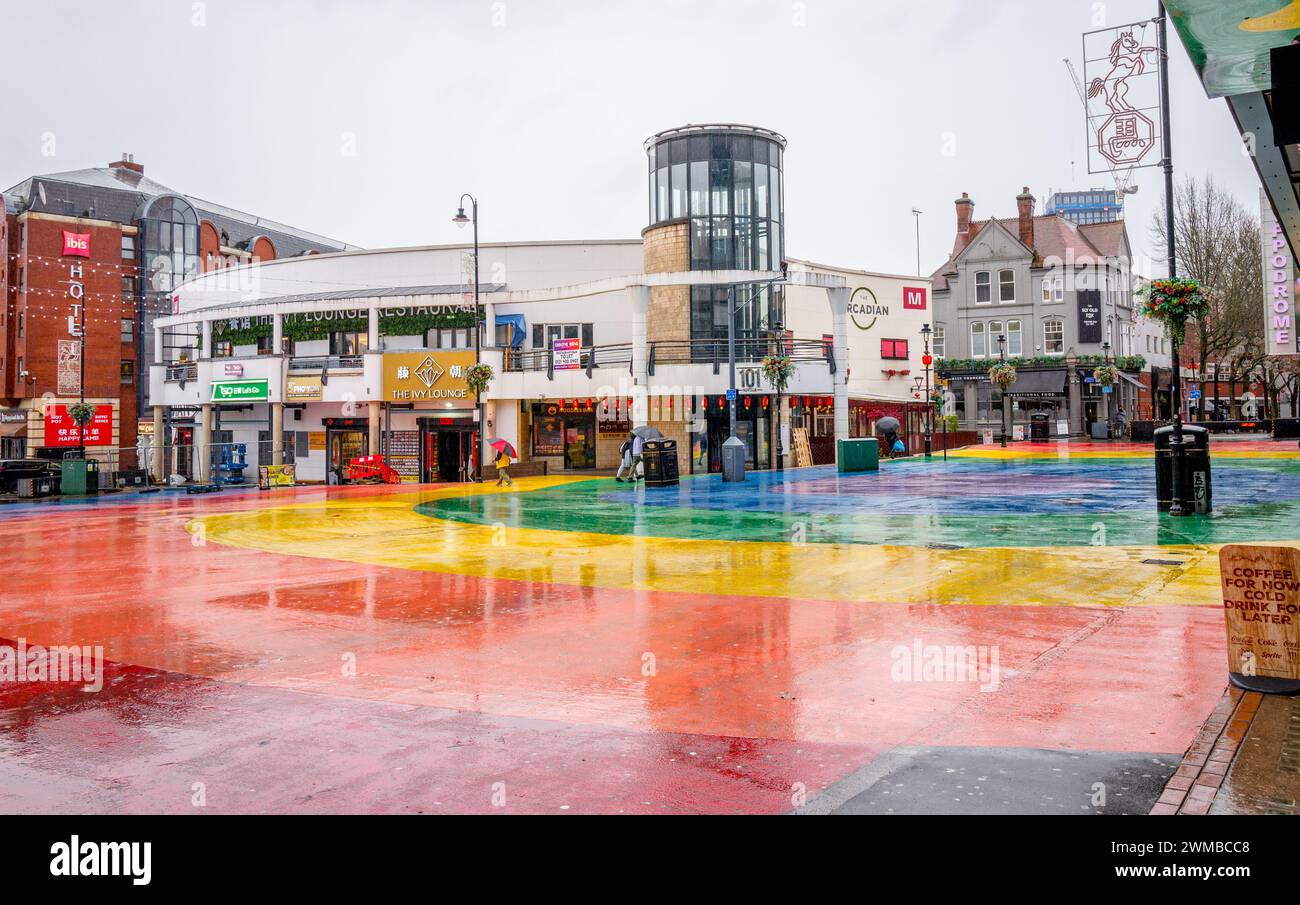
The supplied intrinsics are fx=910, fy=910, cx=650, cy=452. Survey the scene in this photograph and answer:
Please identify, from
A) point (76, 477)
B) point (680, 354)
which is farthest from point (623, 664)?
point (76, 477)

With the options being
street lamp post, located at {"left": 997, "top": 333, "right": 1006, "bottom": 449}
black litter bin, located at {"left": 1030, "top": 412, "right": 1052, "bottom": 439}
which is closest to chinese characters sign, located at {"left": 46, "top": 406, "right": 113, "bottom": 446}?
street lamp post, located at {"left": 997, "top": 333, "right": 1006, "bottom": 449}

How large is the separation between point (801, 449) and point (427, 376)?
1717 cm

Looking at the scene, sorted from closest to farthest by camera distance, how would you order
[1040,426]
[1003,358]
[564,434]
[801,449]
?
[801,449] → [564,434] → [1003,358] → [1040,426]

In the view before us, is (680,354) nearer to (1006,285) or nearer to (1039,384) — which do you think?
(1039,384)

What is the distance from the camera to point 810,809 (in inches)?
171

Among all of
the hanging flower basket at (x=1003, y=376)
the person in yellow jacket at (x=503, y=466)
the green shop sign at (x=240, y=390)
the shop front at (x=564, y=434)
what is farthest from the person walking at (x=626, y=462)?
the hanging flower basket at (x=1003, y=376)

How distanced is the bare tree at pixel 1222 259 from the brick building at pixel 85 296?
2052 inches

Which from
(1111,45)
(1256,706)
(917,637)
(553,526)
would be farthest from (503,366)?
(1256,706)

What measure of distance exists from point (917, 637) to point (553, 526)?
1096cm

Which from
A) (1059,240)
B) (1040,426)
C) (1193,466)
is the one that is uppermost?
(1059,240)

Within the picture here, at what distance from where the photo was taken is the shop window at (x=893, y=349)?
167ft

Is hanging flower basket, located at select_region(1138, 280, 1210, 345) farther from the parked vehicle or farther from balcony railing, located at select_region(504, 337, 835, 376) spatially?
the parked vehicle

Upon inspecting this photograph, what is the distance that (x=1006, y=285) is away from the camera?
61156 millimetres

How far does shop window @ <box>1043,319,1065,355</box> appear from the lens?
59094 millimetres
